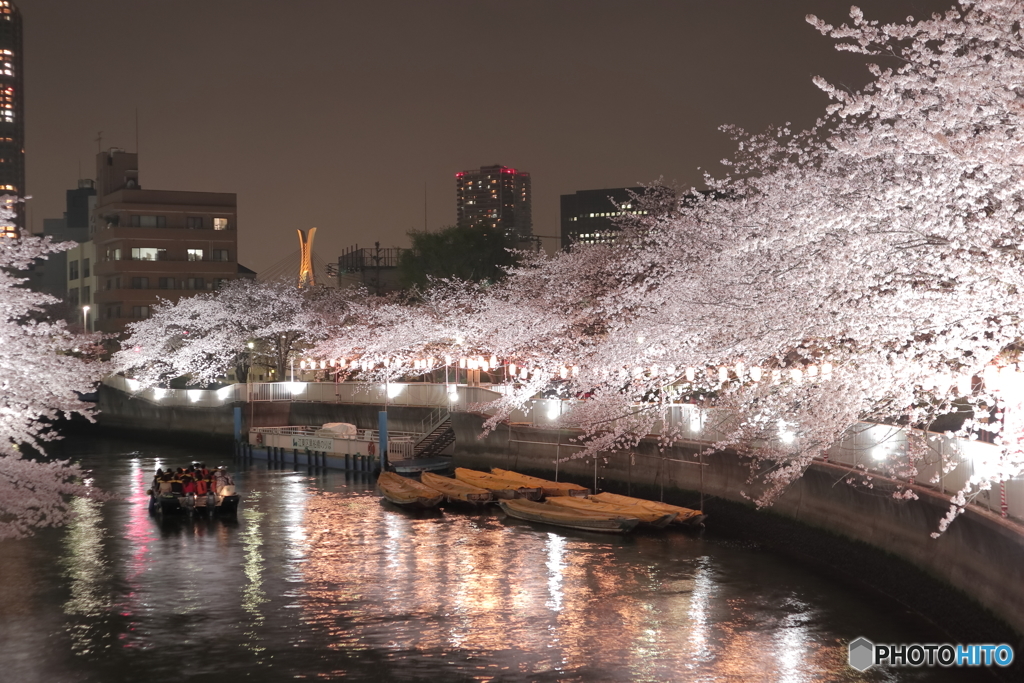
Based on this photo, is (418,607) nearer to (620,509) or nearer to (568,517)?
(568,517)

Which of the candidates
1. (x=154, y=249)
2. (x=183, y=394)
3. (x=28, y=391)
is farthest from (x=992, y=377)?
(x=154, y=249)

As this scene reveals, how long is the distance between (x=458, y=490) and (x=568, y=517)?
5.74 metres

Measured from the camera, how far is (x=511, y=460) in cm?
3653

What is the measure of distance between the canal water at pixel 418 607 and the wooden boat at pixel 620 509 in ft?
1.44

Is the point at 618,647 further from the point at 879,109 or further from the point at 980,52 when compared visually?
the point at 980,52

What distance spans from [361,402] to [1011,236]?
39.7 meters

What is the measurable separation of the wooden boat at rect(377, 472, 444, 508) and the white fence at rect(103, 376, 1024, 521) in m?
4.82

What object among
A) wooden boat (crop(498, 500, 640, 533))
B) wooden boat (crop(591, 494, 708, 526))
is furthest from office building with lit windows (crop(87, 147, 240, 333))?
wooden boat (crop(591, 494, 708, 526))

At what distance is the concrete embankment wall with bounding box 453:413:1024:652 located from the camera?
15.1 meters

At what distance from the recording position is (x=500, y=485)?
107 feet

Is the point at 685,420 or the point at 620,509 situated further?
the point at 685,420

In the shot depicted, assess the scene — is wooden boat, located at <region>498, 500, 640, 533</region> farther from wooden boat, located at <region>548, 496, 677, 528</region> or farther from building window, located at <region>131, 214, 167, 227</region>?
building window, located at <region>131, 214, 167, 227</region>

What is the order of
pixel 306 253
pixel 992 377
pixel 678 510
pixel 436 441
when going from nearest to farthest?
pixel 992 377 < pixel 678 510 < pixel 436 441 < pixel 306 253

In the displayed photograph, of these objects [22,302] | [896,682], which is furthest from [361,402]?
[896,682]
